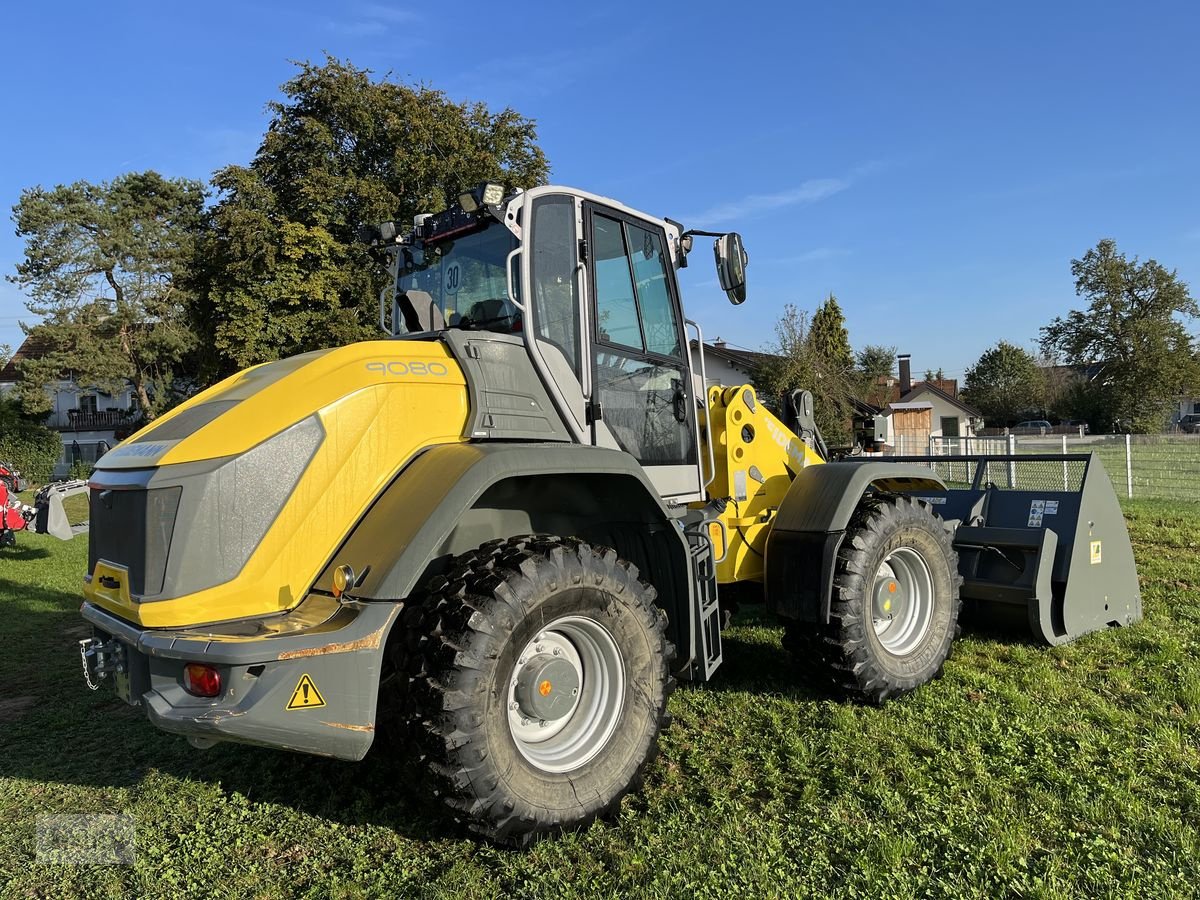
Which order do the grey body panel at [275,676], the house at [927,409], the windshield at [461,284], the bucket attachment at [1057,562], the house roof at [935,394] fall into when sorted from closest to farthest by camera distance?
1. the grey body panel at [275,676]
2. the windshield at [461,284]
3. the bucket attachment at [1057,562]
4. the house at [927,409]
5. the house roof at [935,394]

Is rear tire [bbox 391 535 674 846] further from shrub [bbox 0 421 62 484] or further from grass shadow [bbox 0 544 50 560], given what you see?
shrub [bbox 0 421 62 484]

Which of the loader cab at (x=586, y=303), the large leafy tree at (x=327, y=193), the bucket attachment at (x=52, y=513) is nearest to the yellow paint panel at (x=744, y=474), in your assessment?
the loader cab at (x=586, y=303)

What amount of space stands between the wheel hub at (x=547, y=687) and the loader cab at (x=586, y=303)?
3.71 ft

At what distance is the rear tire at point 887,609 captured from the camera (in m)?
4.21

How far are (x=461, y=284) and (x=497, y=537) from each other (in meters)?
1.46

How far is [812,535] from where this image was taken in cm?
435

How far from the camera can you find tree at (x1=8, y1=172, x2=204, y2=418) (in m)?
34.8

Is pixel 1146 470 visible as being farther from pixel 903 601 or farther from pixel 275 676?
pixel 275 676

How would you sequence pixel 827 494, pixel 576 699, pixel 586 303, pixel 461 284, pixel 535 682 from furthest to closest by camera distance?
pixel 827 494 → pixel 461 284 → pixel 586 303 → pixel 576 699 → pixel 535 682

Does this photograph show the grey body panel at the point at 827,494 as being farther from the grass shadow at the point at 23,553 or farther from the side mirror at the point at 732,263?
the grass shadow at the point at 23,553

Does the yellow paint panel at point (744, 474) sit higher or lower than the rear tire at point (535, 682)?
higher

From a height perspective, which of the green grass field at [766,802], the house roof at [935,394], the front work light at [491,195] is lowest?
the green grass field at [766,802]

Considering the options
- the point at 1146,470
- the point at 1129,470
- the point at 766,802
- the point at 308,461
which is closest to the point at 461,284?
the point at 308,461

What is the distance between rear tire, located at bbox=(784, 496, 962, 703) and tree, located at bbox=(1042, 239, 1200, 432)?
165 ft
